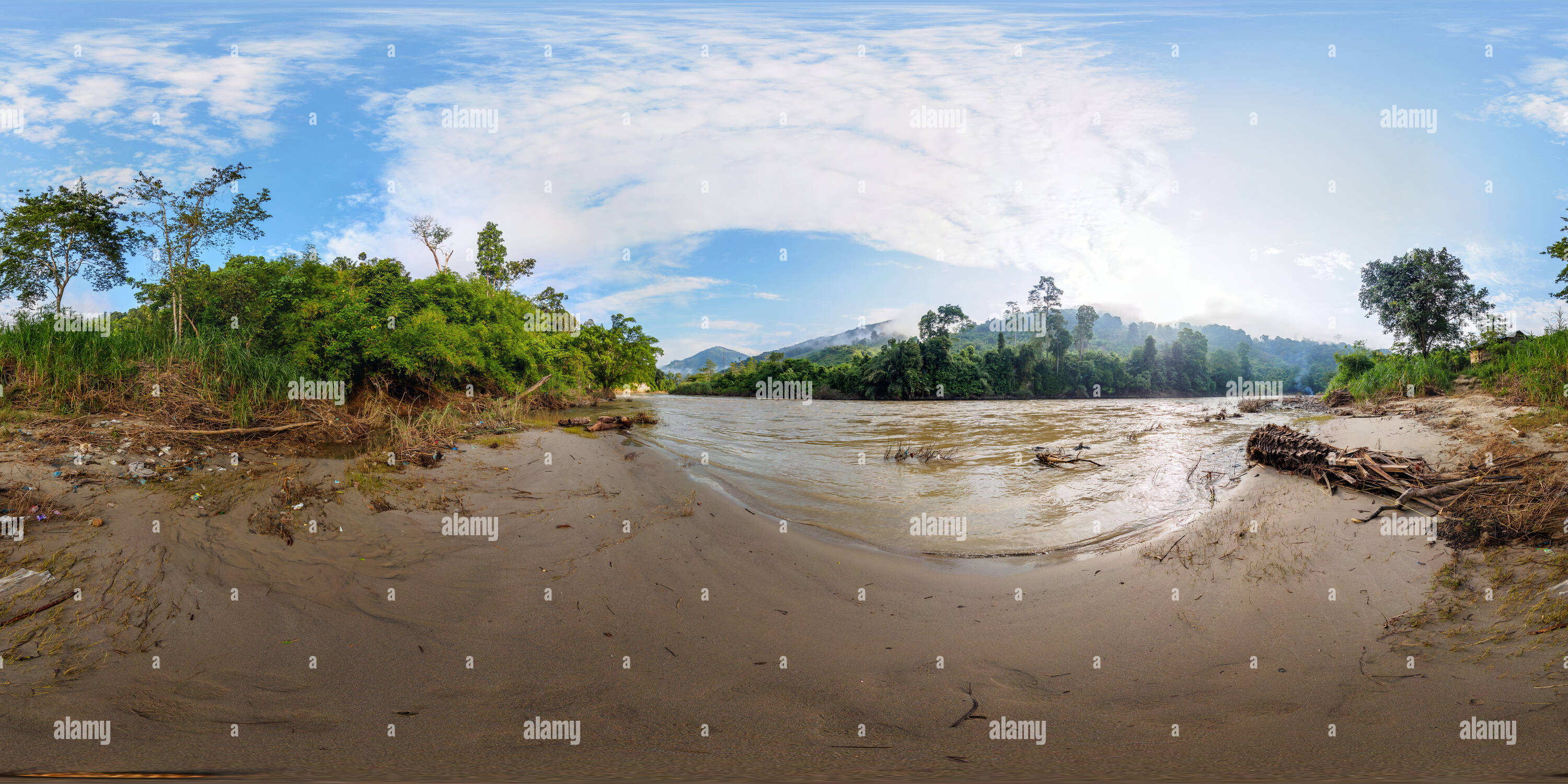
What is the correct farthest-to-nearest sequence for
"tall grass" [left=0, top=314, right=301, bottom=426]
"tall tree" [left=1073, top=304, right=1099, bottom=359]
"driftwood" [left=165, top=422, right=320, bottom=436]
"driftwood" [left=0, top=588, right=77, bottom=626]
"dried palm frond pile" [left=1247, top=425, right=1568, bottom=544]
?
"tall tree" [left=1073, top=304, right=1099, bottom=359]
"tall grass" [left=0, top=314, right=301, bottom=426]
"driftwood" [left=165, top=422, right=320, bottom=436]
"dried palm frond pile" [left=1247, top=425, right=1568, bottom=544]
"driftwood" [left=0, top=588, right=77, bottom=626]

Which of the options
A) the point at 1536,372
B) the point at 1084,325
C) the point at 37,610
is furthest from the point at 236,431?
the point at 1084,325

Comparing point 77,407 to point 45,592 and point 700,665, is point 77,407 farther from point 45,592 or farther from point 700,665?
point 700,665

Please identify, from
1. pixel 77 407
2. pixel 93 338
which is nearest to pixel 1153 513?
pixel 77 407

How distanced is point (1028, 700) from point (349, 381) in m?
16.1

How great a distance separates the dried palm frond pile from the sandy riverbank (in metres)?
0.32

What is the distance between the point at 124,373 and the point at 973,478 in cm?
1348

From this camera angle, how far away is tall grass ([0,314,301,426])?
7.99 m

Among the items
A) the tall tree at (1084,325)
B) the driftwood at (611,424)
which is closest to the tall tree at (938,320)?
the tall tree at (1084,325)

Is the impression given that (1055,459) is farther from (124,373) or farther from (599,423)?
(124,373)

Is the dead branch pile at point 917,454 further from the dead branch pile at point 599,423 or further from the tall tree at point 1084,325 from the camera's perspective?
the tall tree at point 1084,325

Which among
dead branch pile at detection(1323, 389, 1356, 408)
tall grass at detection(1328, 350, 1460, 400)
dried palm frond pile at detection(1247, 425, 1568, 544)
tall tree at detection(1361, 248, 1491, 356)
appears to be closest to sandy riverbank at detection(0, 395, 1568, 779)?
dried palm frond pile at detection(1247, 425, 1568, 544)

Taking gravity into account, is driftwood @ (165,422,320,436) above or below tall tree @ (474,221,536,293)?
below

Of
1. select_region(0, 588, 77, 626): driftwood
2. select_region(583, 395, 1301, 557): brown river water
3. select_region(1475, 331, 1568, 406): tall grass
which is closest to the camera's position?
select_region(0, 588, 77, 626): driftwood

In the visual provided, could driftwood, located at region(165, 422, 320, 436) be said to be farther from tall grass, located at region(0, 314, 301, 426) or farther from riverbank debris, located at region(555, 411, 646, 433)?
riverbank debris, located at region(555, 411, 646, 433)
